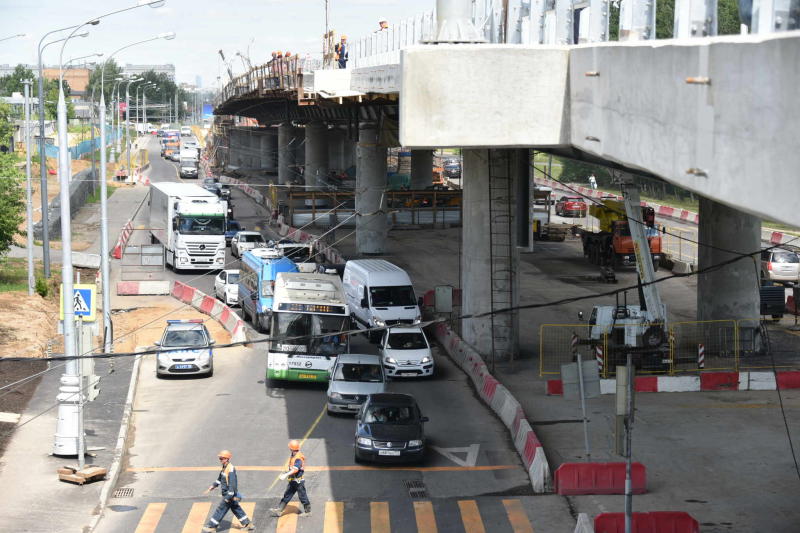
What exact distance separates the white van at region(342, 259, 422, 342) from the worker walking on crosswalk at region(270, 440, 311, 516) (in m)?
16.6

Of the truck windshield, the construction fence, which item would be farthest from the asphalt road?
the truck windshield

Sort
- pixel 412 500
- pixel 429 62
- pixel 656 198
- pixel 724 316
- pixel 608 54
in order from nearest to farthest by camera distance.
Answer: pixel 608 54
pixel 429 62
pixel 412 500
pixel 724 316
pixel 656 198

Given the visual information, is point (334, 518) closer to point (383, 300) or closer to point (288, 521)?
point (288, 521)

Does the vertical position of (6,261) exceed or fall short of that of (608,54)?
it falls short

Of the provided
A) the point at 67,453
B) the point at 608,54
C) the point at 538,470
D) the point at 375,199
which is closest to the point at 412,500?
the point at 538,470

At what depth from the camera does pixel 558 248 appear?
66250mm

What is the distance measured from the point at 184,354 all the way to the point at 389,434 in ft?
37.6

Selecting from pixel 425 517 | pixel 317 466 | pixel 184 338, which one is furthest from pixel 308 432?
pixel 184 338

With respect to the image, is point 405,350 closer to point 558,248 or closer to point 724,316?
point 724,316

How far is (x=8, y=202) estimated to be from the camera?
4903 cm

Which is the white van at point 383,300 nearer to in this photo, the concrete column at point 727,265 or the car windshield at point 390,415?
the concrete column at point 727,265

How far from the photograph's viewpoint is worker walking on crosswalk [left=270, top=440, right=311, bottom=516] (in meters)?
20.1

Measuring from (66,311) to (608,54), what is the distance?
14.6 meters

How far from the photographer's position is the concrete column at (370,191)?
58.8m
